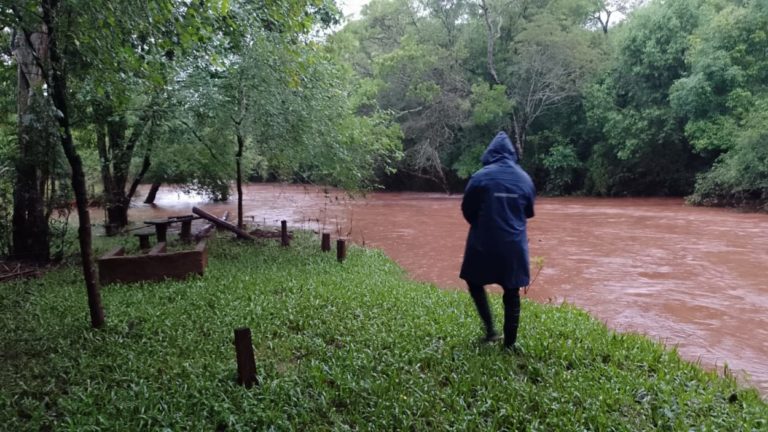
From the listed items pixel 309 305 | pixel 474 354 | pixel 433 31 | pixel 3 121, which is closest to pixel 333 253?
pixel 309 305

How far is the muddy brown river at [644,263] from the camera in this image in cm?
635

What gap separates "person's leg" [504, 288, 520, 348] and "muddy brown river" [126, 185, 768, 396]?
221 cm

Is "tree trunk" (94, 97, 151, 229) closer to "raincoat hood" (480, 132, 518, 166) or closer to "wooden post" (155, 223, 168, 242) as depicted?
"wooden post" (155, 223, 168, 242)

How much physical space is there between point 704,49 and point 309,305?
75.3 feet

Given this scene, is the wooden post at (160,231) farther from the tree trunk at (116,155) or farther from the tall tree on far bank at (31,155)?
the tree trunk at (116,155)

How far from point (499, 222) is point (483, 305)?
876mm

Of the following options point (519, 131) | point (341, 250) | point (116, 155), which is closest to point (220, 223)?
point (341, 250)

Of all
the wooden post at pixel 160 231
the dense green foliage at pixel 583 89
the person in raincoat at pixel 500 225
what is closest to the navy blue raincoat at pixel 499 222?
the person in raincoat at pixel 500 225

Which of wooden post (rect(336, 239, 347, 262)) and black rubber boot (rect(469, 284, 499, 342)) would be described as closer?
black rubber boot (rect(469, 284, 499, 342))

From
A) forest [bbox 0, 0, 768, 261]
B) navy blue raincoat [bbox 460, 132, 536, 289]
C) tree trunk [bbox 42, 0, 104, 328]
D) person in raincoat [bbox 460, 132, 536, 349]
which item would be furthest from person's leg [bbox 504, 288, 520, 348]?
tree trunk [bbox 42, 0, 104, 328]

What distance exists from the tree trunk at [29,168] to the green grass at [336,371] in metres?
2.89

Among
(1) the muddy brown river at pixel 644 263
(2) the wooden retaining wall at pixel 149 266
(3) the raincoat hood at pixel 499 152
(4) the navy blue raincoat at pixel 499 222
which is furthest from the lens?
(2) the wooden retaining wall at pixel 149 266

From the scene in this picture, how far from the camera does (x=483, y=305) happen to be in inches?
189

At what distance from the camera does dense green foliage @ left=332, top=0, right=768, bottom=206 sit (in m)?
21.5
